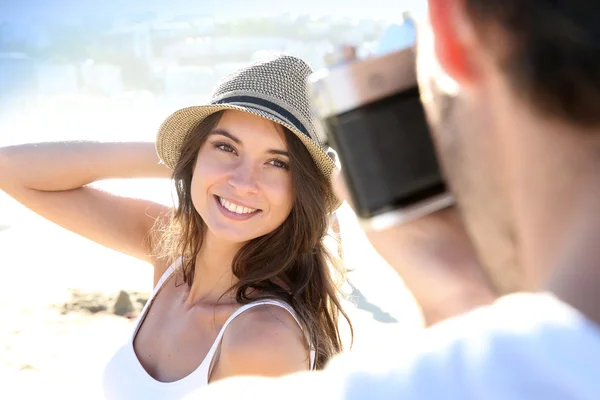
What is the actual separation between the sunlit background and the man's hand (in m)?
3.65

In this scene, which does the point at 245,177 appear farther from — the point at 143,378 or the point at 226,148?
the point at 143,378

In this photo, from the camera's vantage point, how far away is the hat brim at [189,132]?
7.42ft

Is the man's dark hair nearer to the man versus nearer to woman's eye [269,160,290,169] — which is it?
the man

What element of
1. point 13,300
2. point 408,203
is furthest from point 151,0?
point 408,203

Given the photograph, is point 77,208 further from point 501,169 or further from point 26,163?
point 501,169

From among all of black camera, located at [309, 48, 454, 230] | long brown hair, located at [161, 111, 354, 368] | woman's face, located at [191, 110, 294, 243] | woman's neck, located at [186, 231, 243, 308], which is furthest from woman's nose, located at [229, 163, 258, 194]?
black camera, located at [309, 48, 454, 230]

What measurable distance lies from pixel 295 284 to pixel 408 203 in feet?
5.70

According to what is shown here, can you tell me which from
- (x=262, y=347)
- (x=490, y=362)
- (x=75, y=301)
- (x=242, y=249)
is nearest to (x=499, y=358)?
(x=490, y=362)

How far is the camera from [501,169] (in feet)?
1.98

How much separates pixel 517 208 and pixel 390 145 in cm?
24

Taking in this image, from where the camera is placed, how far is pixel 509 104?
58 cm

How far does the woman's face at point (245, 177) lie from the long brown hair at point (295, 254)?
5 cm

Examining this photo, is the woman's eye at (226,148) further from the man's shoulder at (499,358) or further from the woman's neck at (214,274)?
the man's shoulder at (499,358)

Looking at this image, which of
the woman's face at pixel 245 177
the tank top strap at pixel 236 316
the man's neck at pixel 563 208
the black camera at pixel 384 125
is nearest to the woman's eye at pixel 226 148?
the woman's face at pixel 245 177
